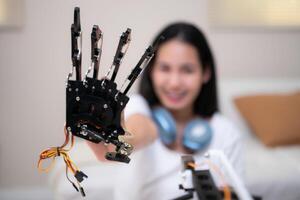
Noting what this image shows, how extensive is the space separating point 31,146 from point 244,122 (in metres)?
1.15

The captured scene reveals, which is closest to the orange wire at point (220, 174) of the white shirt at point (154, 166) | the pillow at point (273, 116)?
the white shirt at point (154, 166)

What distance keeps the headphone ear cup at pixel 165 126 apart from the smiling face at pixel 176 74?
0.15 ft

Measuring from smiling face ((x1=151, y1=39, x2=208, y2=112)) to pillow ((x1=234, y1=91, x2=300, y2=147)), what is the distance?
741 mm

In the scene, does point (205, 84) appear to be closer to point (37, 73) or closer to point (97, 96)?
point (37, 73)

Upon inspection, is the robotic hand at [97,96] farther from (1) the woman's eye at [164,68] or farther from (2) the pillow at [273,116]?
(2) the pillow at [273,116]

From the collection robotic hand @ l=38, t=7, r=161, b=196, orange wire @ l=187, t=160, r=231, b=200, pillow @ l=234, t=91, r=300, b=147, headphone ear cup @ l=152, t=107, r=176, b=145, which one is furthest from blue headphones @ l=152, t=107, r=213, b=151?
pillow @ l=234, t=91, r=300, b=147

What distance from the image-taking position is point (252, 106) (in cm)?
132

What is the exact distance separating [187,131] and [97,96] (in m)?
0.34

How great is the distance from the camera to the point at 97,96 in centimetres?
23

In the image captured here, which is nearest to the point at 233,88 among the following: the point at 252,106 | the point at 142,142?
the point at 252,106

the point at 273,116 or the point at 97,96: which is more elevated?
the point at 97,96

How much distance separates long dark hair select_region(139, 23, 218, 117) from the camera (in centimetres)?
68

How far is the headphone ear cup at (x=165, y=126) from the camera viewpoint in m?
0.56

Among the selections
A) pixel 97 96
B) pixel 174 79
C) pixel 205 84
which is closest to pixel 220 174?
pixel 97 96
